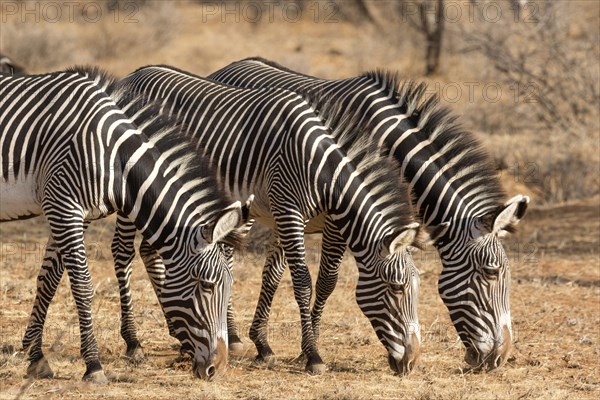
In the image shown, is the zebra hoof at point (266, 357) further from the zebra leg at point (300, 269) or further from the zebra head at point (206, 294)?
the zebra head at point (206, 294)

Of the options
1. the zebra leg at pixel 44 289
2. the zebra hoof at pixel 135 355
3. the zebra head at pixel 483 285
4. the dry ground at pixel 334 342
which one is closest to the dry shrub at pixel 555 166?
the dry ground at pixel 334 342

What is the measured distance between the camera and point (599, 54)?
52.2 feet

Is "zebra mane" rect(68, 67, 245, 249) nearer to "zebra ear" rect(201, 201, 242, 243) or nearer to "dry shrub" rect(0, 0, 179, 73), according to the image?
"zebra ear" rect(201, 201, 242, 243)

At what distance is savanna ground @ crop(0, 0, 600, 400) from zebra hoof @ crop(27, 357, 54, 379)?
91 mm

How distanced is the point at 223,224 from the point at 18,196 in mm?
1479

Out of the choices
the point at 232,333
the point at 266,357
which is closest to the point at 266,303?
the point at 232,333

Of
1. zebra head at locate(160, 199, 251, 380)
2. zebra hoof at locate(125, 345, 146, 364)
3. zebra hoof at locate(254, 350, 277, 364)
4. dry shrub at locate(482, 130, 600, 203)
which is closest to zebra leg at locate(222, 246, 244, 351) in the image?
zebra hoof at locate(254, 350, 277, 364)

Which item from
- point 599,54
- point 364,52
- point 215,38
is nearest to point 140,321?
point 599,54

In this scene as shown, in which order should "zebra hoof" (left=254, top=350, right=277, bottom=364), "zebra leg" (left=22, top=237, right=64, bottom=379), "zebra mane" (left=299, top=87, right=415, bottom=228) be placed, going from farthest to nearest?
1. "zebra hoof" (left=254, top=350, right=277, bottom=364)
2. "zebra leg" (left=22, top=237, right=64, bottom=379)
3. "zebra mane" (left=299, top=87, right=415, bottom=228)

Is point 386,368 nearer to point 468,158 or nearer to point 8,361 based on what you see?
point 468,158

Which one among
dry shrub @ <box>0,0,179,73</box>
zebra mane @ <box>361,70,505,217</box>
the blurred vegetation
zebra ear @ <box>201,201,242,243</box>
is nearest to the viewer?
zebra ear @ <box>201,201,242,243</box>

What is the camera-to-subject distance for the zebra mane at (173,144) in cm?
652

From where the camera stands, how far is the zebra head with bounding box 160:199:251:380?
6277 millimetres

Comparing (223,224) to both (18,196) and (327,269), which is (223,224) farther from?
(327,269)
